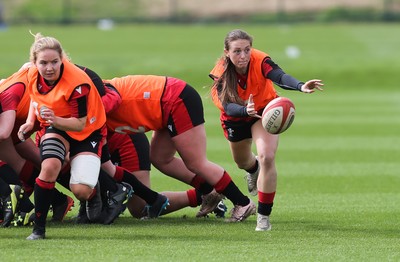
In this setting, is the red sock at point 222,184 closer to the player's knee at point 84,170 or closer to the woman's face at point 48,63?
the player's knee at point 84,170

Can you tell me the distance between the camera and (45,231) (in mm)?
8242

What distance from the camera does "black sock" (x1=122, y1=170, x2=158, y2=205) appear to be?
9.16m

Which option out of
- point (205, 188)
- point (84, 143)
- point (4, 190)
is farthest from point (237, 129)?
point (4, 190)

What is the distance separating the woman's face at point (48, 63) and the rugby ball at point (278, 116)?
173 cm

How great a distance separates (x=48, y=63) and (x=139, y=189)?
175cm

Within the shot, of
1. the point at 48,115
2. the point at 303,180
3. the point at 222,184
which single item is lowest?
the point at 303,180

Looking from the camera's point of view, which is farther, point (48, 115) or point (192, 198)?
point (192, 198)

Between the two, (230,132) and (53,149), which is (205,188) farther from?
(53,149)

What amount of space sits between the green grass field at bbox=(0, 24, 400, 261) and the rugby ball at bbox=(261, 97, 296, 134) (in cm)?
73

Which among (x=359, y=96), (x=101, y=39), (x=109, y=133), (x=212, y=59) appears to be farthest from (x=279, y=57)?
(x=109, y=133)

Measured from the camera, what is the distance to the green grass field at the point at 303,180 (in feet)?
24.6

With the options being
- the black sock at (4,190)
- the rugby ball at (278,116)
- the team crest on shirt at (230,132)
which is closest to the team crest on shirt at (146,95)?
the team crest on shirt at (230,132)

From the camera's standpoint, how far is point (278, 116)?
8258mm

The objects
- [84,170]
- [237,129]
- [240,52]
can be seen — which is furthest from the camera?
[237,129]
